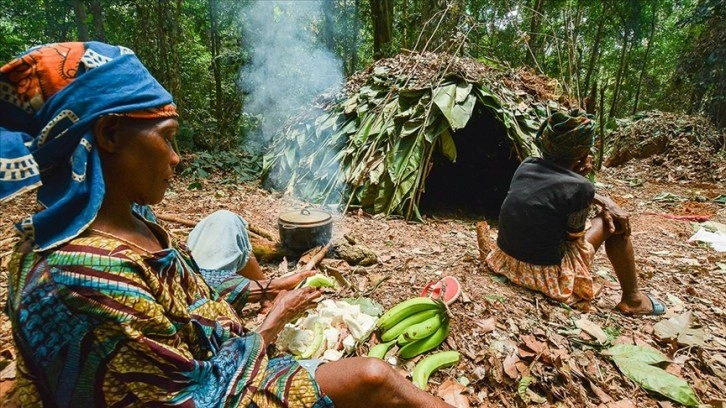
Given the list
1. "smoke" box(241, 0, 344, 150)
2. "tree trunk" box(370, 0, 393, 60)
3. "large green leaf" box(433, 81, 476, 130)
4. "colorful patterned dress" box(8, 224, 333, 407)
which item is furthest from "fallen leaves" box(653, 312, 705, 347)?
"smoke" box(241, 0, 344, 150)

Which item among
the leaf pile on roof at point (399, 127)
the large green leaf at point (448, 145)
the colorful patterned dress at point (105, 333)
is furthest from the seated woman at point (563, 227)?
the large green leaf at point (448, 145)

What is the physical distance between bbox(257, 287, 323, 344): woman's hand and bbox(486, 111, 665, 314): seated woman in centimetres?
169

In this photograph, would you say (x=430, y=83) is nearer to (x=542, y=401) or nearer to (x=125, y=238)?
(x=542, y=401)

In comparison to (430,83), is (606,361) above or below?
below

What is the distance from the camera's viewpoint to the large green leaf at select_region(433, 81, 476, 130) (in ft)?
16.6

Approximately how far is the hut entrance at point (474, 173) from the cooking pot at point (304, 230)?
2.78m

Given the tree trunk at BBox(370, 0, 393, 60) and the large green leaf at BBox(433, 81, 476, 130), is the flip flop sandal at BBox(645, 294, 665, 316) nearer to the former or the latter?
the large green leaf at BBox(433, 81, 476, 130)

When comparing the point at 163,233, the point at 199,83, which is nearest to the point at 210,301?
the point at 163,233

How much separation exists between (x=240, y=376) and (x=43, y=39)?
13119 mm

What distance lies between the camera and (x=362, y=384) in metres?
1.38

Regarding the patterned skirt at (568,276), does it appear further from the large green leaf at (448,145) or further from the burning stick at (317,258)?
the large green leaf at (448,145)

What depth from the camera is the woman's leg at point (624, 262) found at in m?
2.80

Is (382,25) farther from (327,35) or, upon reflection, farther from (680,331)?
(680,331)

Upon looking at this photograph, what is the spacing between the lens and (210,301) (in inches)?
60.2
